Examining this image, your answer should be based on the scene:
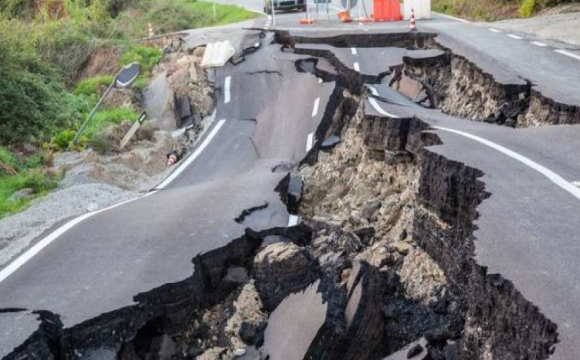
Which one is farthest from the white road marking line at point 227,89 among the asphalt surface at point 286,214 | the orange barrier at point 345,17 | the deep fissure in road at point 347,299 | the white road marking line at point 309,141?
the deep fissure in road at point 347,299

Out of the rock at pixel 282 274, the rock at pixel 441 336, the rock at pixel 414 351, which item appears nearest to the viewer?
the rock at pixel 414 351

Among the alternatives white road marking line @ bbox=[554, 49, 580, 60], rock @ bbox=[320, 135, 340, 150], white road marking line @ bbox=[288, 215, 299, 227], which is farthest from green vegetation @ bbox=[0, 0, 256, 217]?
white road marking line @ bbox=[554, 49, 580, 60]

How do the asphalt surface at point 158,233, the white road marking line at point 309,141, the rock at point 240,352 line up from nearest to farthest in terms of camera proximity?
the asphalt surface at point 158,233 → the rock at point 240,352 → the white road marking line at point 309,141

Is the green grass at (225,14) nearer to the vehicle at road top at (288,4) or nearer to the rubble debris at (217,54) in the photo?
the vehicle at road top at (288,4)

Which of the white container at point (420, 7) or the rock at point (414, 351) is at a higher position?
the white container at point (420, 7)

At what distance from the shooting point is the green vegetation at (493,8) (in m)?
24.9

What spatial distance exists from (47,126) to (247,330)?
39.1ft

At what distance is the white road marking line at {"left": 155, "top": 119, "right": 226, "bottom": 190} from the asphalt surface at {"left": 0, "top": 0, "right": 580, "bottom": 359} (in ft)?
0.50

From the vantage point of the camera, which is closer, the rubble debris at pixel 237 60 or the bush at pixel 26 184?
the bush at pixel 26 184

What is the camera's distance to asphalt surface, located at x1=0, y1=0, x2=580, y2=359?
6.21 meters

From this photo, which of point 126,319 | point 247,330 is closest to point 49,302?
point 126,319

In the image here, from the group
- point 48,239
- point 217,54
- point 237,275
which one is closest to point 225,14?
point 217,54

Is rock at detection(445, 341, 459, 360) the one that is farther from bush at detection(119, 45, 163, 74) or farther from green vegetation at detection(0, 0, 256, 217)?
bush at detection(119, 45, 163, 74)

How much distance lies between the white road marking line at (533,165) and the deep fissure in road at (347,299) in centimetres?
60
